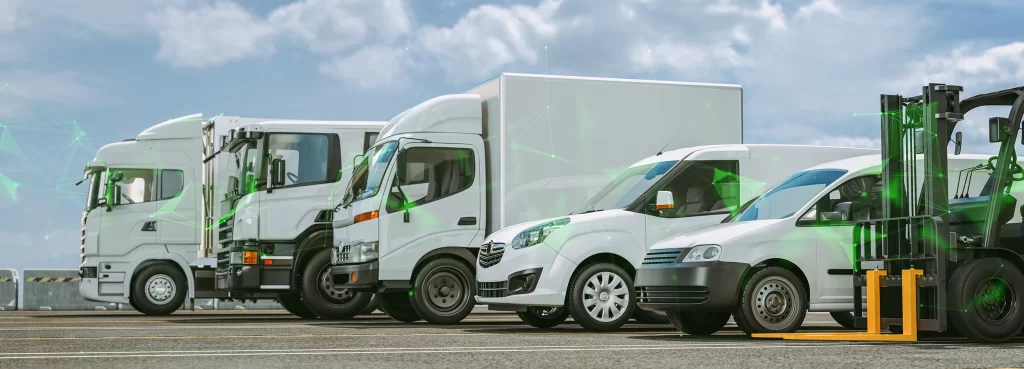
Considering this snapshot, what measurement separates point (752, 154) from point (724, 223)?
1.76 m

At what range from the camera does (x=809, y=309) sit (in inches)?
431

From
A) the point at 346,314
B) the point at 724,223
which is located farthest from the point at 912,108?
the point at 346,314

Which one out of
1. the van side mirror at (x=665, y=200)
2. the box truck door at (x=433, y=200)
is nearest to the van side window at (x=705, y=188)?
the van side mirror at (x=665, y=200)

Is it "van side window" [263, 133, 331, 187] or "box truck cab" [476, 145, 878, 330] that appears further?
"van side window" [263, 133, 331, 187]

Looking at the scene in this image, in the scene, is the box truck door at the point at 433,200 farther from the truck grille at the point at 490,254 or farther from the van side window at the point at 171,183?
the van side window at the point at 171,183

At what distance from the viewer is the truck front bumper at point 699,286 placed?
10.5 m

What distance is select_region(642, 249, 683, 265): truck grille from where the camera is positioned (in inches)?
426

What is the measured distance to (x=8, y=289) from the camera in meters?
24.5

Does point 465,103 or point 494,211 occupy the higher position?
point 465,103

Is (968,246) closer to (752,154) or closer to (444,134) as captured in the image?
(752,154)

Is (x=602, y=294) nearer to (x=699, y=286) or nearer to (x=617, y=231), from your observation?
(x=617, y=231)

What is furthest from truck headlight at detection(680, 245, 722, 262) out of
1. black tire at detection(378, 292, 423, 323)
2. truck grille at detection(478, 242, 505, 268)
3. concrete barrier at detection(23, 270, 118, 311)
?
concrete barrier at detection(23, 270, 118, 311)

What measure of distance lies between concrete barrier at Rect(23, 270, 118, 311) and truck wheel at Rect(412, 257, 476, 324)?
12481mm

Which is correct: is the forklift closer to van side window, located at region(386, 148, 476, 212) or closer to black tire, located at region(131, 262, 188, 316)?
van side window, located at region(386, 148, 476, 212)
